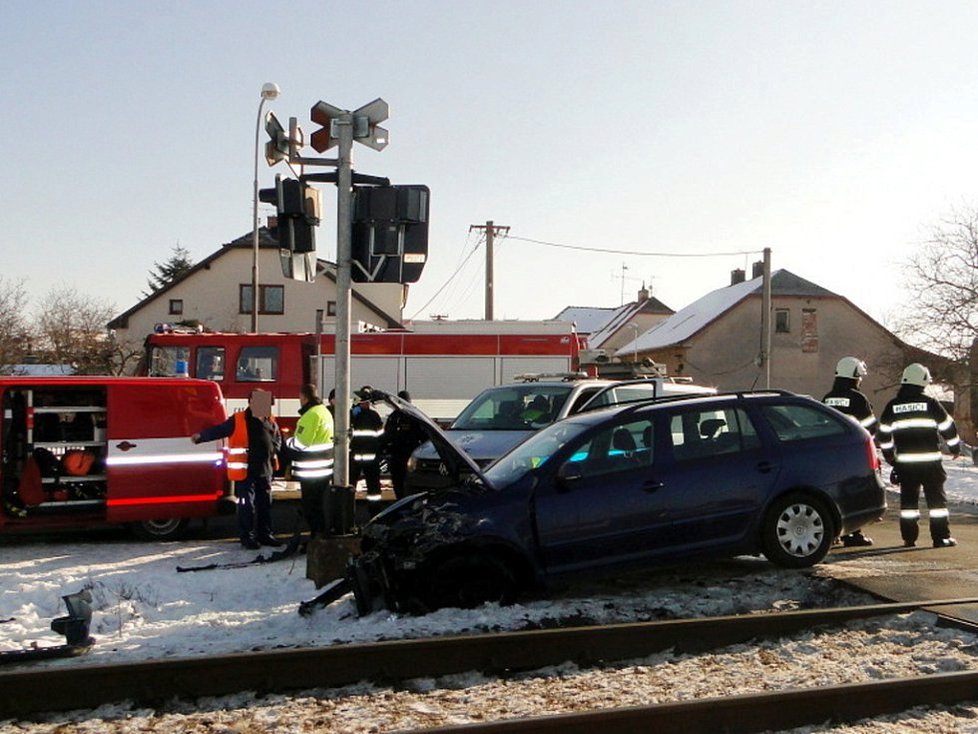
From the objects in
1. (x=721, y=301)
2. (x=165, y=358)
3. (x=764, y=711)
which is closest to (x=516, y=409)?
(x=764, y=711)

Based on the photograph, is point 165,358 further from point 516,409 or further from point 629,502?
point 629,502

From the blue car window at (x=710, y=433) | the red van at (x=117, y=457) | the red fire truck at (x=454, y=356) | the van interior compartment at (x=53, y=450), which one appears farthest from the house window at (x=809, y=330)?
the blue car window at (x=710, y=433)

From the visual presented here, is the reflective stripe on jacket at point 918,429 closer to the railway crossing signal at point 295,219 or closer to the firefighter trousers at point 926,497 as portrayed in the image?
the firefighter trousers at point 926,497

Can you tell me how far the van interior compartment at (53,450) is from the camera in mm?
11062

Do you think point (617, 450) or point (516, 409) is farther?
point (516, 409)

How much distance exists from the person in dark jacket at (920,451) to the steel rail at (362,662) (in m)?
3.83

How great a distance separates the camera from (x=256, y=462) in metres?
10.7

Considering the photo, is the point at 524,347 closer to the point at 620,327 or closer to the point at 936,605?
the point at 936,605

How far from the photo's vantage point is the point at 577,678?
5.88m

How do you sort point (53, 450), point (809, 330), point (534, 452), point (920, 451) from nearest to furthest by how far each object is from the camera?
point (534, 452) < point (920, 451) < point (53, 450) < point (809, 330)

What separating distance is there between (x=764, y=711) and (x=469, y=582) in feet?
9.08

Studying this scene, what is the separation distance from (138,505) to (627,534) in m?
6.18

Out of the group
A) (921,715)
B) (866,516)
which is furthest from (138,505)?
(921,715)

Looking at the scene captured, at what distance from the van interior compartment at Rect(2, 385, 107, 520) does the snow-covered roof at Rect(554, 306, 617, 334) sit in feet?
229
